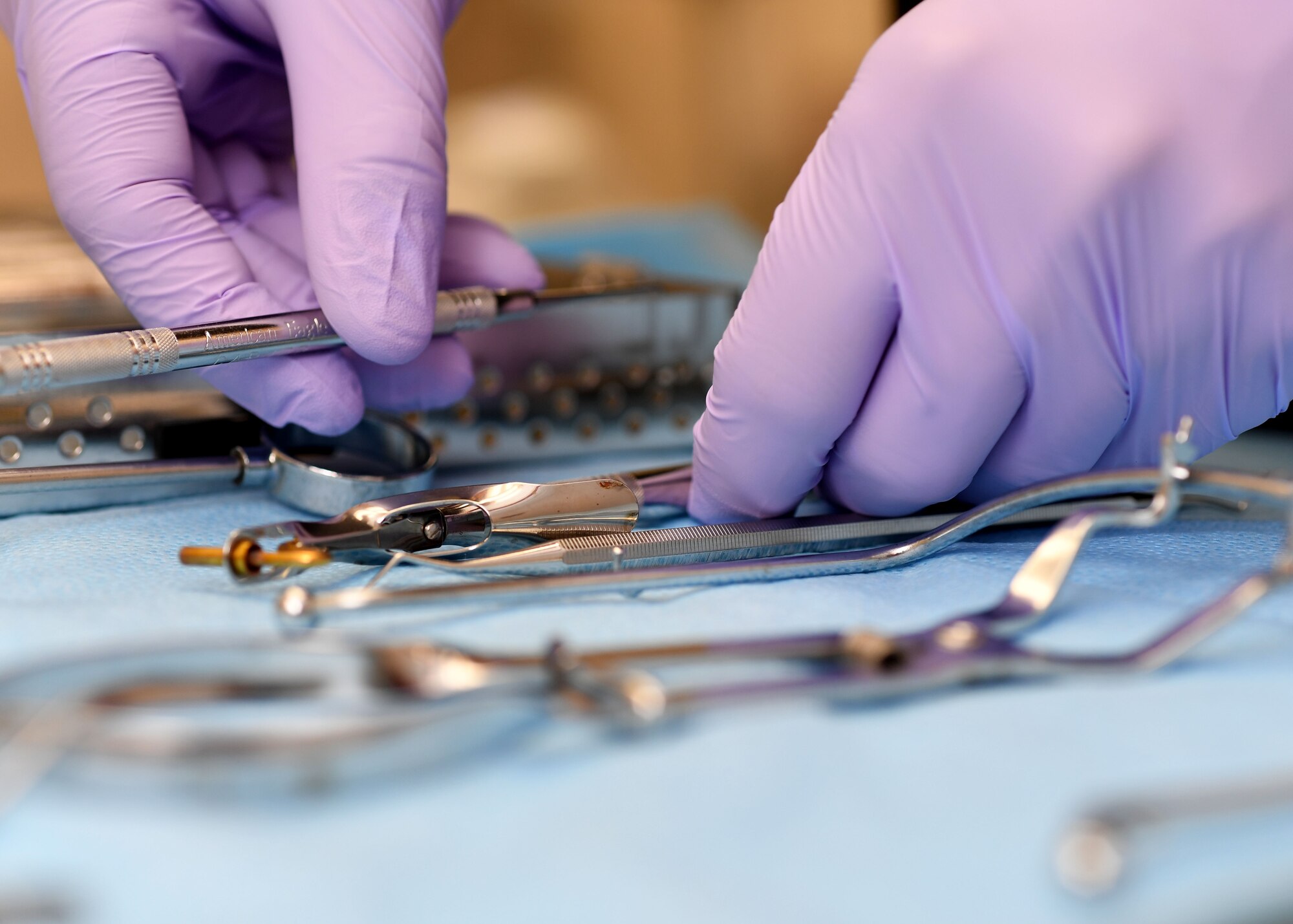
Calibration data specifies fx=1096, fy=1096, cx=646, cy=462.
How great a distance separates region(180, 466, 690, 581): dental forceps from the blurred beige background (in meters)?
Result: 1.12

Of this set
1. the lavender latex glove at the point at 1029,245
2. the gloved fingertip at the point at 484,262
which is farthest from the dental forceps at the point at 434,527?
the gloved fingertip at the point at 484,262

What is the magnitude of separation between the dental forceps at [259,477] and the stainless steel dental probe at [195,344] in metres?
0.08

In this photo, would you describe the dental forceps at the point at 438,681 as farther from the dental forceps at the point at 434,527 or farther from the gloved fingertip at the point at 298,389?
the gloved fingertip at the point at 298,389

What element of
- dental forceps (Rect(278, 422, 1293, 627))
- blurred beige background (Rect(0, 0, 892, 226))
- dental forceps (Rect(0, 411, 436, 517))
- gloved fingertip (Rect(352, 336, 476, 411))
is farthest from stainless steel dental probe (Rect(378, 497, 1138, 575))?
blurred beige background (Rect(0, 0, 892, 226))

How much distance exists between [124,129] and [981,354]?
619 millimetres

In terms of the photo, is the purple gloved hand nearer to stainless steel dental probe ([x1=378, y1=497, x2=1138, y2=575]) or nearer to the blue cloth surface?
stainless steel dental probe ([x1=378, y1=497, x2=1138, y2=575])

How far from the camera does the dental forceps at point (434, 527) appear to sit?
1.72ft

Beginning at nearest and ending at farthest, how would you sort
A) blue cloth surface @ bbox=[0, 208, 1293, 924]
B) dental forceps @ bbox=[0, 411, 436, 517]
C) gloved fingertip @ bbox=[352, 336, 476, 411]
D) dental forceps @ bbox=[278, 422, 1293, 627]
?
blue cloth surface @ bbox=[0, 208, 1293, 924] < dental forceps @ bbox=[278, 422, 1293, 627] < dental forceps @ bbox=[0, 411, 436, 517] < gloved fingertip @ bbox=[352, 336, 476, 411]

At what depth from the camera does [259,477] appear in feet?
2.49

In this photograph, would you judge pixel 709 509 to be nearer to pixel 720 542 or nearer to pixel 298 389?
pixel 720 542

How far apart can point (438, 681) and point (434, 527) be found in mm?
250

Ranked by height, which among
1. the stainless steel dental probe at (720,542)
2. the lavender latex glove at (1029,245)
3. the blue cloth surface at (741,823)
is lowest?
the stainless steel dental probe at (720,542)

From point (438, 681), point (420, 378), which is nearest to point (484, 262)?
point (420, 378)

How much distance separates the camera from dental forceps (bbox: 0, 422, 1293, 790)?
12.7 inches
